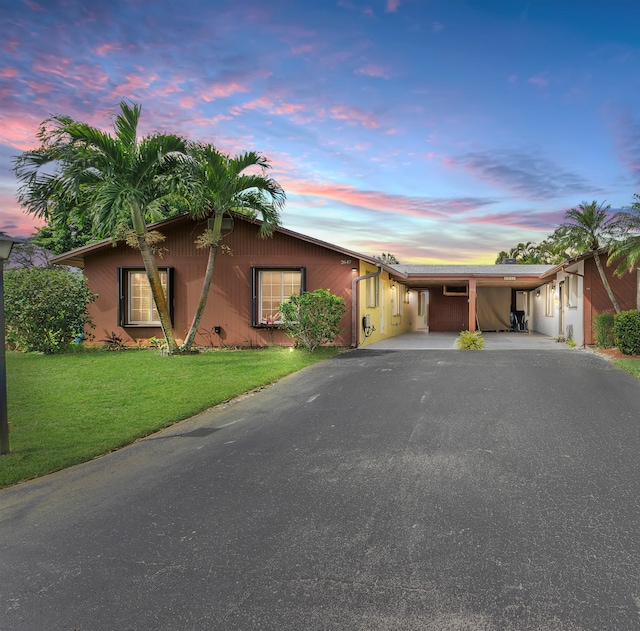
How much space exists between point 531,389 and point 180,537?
6.67 metres

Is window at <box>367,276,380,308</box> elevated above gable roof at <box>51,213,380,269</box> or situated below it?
below

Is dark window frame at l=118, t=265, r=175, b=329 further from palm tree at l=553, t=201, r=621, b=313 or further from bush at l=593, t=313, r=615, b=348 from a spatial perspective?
bush at l=593, t=313, r=615, b=348

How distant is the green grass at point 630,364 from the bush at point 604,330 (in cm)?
217

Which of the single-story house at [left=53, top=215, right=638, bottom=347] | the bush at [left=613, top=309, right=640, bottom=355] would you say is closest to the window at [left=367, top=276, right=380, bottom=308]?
the single-story house at [left=53, top=215, right=638, bottom=347]

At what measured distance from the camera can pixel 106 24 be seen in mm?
10156

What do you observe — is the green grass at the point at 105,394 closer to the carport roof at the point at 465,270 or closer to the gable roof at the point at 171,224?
the gable roof at the point at 171,224

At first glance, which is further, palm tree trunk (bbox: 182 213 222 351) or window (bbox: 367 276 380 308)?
window (bbox: 367 276 380 308)

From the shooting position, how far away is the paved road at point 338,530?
2.23 meters

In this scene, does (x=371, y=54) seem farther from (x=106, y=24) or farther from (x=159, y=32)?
(x=106, y=24)

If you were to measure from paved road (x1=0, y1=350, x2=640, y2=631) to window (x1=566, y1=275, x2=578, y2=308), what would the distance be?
39.9 ft

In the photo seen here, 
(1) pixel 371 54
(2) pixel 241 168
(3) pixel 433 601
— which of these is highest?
(1) pixel 371 54

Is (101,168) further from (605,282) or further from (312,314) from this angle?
(605,282)

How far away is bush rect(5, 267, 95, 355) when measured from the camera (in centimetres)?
1308

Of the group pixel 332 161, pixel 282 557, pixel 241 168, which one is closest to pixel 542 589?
pixel 282 557
